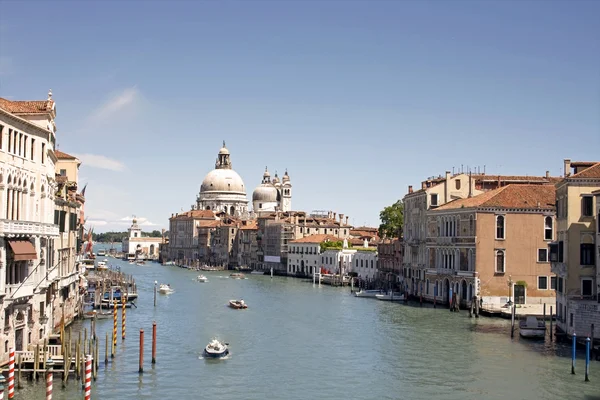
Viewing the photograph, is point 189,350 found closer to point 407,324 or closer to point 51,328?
point 51,328

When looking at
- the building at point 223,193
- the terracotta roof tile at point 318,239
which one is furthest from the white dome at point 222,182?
the terracotta roof tile at point 318,239

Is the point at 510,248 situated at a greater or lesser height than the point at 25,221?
lesser

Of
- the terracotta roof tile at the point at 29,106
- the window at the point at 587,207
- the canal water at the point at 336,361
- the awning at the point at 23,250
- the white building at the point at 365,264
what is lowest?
the canal water at the point at 336,361

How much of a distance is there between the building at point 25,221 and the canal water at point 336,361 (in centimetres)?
190

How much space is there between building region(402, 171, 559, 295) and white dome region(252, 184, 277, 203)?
64.7 meters

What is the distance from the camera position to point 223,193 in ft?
379

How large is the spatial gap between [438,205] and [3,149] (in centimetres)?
2800

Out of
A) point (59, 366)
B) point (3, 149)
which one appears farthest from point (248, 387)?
point (3, 149)

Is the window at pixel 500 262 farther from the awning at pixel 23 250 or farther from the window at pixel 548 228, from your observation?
the awning at pixel 23 250

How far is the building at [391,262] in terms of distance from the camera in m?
49.2

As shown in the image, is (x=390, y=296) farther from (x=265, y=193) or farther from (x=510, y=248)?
(x=265, y=193)

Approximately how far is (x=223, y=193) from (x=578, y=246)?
92004mm

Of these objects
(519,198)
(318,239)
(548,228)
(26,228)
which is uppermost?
(519,198)

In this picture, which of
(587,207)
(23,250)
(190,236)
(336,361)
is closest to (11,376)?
(23,250)
